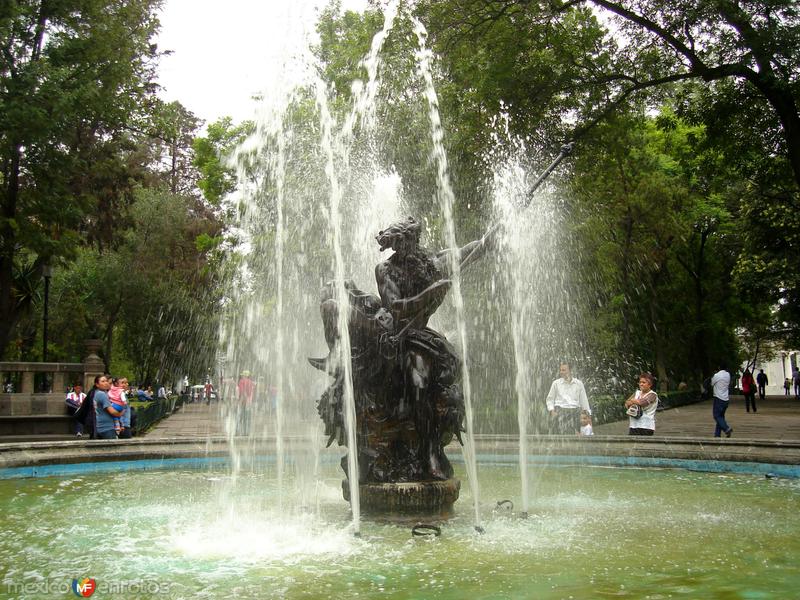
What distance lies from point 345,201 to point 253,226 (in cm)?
818

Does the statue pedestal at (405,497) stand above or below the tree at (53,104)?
below

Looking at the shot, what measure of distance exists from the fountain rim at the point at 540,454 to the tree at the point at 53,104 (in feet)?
30.0

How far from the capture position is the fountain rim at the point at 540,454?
10.3 metres

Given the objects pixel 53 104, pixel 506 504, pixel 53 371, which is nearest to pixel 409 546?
pixel 506 504

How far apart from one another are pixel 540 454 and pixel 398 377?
208 inches

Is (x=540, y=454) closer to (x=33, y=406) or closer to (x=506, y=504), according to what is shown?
(x=506, y=504)

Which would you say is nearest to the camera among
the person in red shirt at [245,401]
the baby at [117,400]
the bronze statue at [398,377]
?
the bronze statue at [398,377]

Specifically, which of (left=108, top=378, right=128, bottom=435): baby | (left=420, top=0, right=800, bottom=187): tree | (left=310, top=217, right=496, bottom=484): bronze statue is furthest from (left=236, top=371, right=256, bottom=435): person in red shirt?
(left=310, top=217, right=496, bottom=484): bronze statue

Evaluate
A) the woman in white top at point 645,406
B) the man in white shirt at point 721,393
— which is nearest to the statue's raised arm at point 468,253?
the woman in white top at point 645,406

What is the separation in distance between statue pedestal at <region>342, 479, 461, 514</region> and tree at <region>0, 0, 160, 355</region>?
14200 mm

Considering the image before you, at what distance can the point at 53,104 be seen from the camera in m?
17.8

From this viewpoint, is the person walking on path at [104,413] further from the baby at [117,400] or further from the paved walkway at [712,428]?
the paved walkway at [712,428]

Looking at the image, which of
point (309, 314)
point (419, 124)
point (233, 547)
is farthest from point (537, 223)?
point (233, 547)

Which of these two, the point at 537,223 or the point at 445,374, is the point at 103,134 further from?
the point at 445,374
